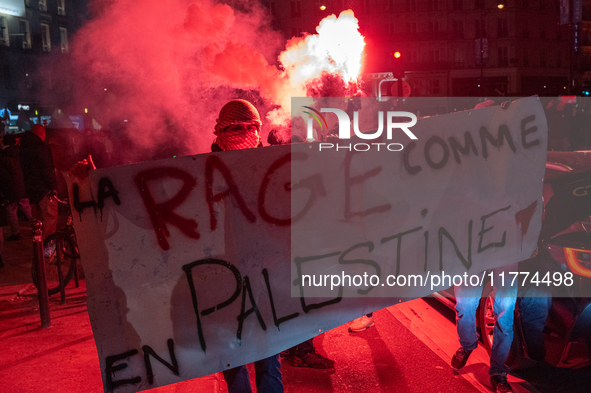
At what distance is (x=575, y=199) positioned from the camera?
14.3ft

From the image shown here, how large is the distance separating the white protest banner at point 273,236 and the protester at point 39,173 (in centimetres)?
622

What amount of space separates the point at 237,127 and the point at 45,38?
59.6 m

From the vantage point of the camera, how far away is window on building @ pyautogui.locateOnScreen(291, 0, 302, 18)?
212 feet

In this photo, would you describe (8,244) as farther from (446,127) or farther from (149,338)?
(446,127)

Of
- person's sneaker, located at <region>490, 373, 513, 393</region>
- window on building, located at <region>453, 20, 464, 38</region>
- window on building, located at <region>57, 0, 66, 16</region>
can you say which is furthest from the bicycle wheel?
window on building, located at <region>453, 20, 464, 38</region>

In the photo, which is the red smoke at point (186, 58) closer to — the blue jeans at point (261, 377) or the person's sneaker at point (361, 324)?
the person's sneaker at point (361, 324)

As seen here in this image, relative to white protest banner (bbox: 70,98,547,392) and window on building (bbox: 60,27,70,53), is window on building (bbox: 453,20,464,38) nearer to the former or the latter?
window on building (bbox: 60,27,70,53)

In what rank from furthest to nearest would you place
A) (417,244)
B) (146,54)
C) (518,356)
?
(146,54) → (518,356) → (417,244)

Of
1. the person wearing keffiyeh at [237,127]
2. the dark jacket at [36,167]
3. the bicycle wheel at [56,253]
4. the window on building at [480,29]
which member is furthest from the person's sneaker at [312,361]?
the window on building at [480,29]

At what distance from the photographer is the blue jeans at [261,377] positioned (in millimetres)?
3223

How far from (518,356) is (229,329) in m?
2.57

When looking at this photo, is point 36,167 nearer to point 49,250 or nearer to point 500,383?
point 49,250

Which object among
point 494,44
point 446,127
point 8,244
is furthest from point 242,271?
point 494,44

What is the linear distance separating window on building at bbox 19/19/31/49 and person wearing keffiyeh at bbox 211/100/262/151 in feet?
185
